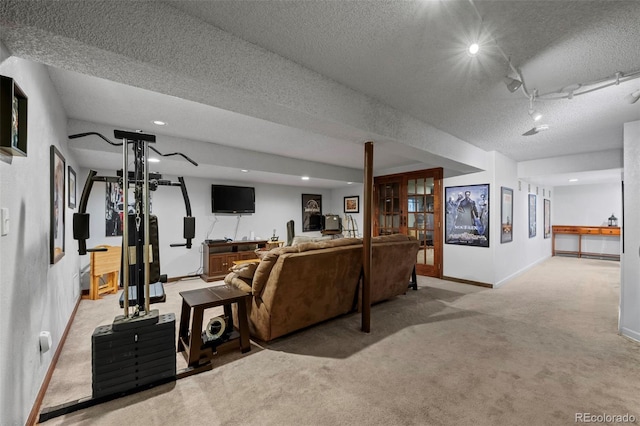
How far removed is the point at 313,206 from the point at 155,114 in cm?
537

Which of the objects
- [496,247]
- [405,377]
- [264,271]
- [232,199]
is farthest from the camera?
[232,199]

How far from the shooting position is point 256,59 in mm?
1893

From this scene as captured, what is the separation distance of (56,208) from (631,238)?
5.59 meters

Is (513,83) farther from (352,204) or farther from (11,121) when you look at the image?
(352,204)

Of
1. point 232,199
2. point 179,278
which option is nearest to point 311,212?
point 232,199

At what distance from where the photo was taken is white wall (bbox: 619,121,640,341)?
292cm

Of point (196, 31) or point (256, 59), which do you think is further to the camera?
point (256, 59)

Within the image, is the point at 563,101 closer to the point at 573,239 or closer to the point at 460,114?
the point at 460,114

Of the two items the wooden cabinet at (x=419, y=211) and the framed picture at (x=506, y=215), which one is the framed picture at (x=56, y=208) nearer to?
the wooden cabinet at (x=419, y=211)

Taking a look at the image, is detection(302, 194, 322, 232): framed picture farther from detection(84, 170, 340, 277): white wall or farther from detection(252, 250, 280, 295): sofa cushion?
detection(252, 250, 280, 295): sofa cushion

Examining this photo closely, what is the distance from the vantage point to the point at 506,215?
5.27 meters

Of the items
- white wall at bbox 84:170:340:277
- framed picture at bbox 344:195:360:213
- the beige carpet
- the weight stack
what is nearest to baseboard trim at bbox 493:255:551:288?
the beige carpet

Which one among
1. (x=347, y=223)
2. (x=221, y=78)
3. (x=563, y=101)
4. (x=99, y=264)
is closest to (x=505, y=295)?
(x=563, y=101)

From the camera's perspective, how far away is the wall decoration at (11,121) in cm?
119
